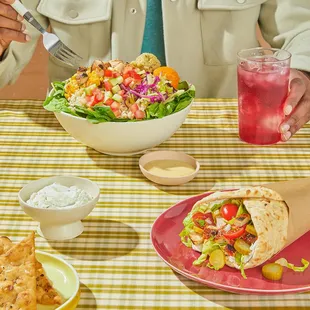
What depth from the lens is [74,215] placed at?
1403 millimetres

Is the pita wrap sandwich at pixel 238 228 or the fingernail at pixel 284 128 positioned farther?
the fingernail at pixel 284 128

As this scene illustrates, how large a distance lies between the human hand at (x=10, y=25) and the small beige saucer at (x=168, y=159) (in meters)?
0.63

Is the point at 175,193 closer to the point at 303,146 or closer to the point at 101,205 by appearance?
the point at 101,205

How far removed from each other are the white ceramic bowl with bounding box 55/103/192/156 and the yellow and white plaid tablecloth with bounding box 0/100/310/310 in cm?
5

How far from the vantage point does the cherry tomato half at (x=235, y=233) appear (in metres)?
1.32

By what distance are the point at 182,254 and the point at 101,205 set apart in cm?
31

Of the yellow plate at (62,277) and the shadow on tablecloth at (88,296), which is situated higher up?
the yellow plate at (62,277)

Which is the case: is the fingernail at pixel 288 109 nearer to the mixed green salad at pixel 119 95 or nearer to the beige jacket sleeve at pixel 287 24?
the mixed green salad at pixel 119 95


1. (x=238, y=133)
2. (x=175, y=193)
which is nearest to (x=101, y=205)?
(x=175, y=193)

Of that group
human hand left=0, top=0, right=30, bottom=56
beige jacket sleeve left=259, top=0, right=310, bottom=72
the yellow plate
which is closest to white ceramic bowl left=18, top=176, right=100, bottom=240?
the yellow plate

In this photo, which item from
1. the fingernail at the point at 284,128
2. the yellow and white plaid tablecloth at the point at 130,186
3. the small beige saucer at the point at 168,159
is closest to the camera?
the yellow and white plaid tablecloth at the point at 130,186

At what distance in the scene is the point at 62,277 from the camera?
123cm

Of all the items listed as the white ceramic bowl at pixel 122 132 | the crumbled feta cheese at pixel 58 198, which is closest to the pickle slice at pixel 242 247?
the crumbled feta cheese at pixel 58 198

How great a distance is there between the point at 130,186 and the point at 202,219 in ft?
1.15
